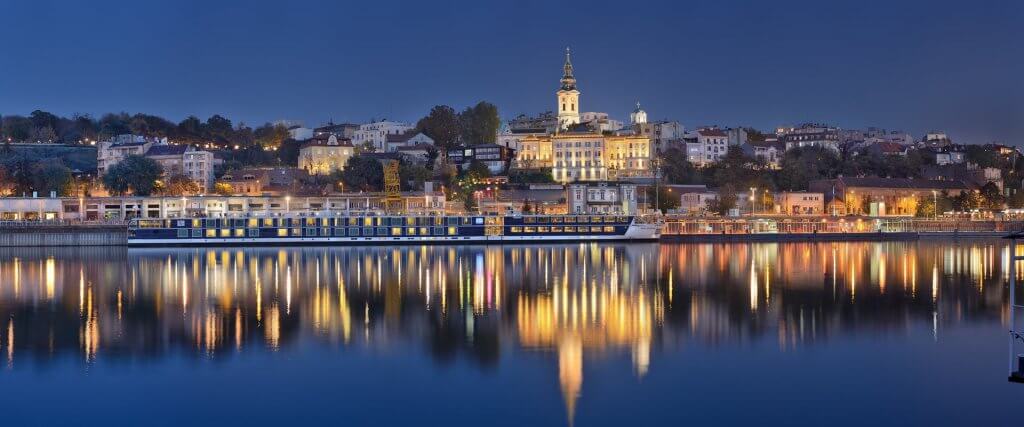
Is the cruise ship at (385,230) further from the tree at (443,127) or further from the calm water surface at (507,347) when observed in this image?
the tree at (443,127)

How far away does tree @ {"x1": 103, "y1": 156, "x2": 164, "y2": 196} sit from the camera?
52.2 m

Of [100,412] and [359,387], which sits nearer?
[100,412]

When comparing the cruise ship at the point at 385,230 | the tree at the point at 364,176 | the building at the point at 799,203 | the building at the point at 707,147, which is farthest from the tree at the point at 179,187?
the building at the point at 799,203

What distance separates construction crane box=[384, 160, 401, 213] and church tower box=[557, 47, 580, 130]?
2164 cm

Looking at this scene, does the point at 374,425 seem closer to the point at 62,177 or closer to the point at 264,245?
the point at 264,245

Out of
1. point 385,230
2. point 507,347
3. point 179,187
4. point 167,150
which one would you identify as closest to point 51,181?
point 179,187

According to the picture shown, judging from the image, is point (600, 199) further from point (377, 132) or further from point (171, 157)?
point (377, 132)

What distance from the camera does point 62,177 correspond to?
176 ft

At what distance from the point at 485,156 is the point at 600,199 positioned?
15.1m

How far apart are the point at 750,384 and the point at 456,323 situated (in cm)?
625

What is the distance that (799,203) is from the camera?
54062 mm

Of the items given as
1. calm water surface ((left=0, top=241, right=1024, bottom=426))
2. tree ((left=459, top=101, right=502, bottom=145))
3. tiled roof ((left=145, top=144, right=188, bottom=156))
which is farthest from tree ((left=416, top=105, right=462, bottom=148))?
calm water surface ((left=0, top=241, right=1024, bottom=426))

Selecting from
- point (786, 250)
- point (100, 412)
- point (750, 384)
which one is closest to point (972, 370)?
point (750, 384)

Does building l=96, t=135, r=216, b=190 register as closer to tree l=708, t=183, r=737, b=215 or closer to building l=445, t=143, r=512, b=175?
building l=445, t=143, r=512, b=175
